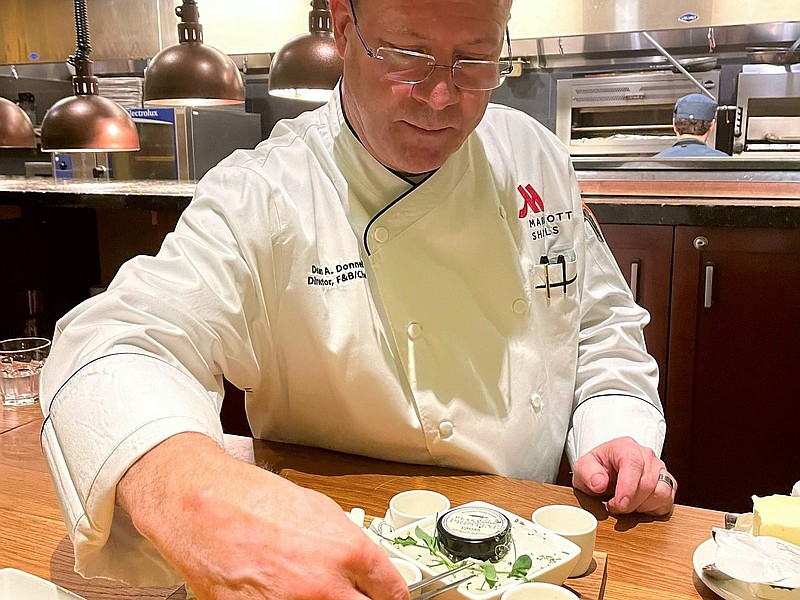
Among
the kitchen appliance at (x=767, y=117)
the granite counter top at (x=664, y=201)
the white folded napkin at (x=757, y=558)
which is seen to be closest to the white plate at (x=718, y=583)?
the white folded napkin at (x=757, y=558)

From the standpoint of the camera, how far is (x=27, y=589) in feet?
2.53

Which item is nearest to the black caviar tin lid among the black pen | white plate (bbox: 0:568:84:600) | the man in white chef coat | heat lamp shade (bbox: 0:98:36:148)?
the man in white chef coat

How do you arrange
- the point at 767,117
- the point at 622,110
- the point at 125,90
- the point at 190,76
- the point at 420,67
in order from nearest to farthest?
the point at 420,67 → the point at 190,76 → the point at 767,117 → the point at 622,110 → the point at 125,90

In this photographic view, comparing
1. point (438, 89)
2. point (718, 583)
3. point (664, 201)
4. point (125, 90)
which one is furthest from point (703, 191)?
point (125, 90)

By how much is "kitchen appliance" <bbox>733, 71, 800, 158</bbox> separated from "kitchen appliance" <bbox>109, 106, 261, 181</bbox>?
2.95 meters

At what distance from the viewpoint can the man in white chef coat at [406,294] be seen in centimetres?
100

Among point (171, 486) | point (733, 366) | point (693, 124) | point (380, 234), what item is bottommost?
point (733, 366)

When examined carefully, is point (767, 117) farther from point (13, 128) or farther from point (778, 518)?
point (778, 518)

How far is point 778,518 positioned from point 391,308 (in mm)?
555

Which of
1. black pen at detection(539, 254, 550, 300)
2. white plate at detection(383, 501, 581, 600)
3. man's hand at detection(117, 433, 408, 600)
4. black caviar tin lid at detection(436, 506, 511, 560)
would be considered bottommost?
white plate at detection(383, 501, 581, 600)

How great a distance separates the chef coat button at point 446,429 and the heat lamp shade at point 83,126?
75.2 inches

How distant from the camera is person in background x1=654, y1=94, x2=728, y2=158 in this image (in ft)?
13.2

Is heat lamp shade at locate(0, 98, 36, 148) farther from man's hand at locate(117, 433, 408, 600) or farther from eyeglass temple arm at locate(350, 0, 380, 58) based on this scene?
man's hand at locate(117, 433, 408, 600)

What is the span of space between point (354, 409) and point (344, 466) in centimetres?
9
